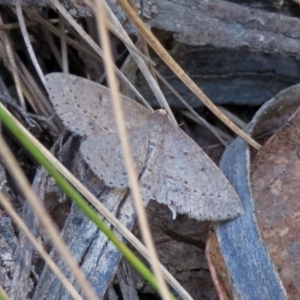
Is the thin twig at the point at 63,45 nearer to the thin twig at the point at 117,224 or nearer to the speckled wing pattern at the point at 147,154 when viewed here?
the speckled wing pattern at the point at 147,154

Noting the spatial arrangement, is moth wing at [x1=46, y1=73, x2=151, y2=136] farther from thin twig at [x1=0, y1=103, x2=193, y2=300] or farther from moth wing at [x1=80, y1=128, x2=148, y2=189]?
thin twig at [x1=0, y1=103, x2=193, y2=300]

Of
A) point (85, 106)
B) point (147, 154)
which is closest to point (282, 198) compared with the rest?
point (147, 154)

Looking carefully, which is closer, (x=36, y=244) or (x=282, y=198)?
(x=36, y=244)

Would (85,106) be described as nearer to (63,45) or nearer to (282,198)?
(63,45)

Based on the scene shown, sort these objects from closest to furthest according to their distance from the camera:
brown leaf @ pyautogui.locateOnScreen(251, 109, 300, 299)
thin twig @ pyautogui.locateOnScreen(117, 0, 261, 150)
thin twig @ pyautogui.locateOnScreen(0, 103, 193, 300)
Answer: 1. thin twig @ pyautogui.locateOnScreen(0, 103, 193, 300)
2. thin twig @ pyautogui.locateOnScreen(117, 0, 261, 150)
3. brown leaf @ pyautogui.locateOnScreen(251, 109, 300, 299)

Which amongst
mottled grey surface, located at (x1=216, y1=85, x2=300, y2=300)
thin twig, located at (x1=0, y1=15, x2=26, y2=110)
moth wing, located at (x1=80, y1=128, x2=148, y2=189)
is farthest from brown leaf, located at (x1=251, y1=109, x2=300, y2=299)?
thin twig, located at (x1=0, y1=15, x2=26, y2=110)

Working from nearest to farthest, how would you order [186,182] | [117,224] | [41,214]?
1. [41,214]
2. [117,224]
3. [186,182]

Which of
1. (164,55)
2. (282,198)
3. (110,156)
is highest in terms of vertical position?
(164,55)

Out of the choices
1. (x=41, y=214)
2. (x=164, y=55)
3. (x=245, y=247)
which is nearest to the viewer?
(x=41, y=214)

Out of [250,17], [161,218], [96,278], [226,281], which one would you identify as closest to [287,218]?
[226,281]
